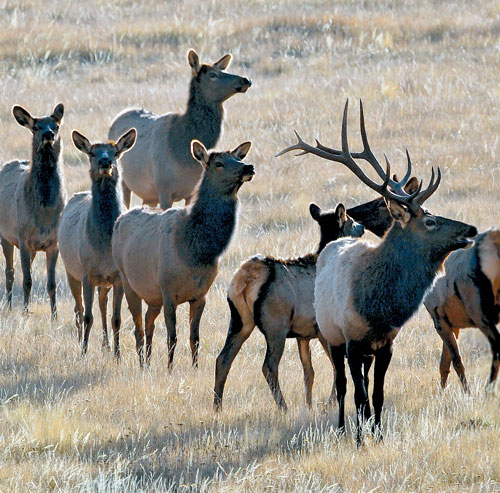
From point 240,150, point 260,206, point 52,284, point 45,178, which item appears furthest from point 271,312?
point 260,206

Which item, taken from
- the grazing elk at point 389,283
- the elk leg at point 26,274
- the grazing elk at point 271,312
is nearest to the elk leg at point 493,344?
the grazing elk at point 271,312

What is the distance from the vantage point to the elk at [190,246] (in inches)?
359

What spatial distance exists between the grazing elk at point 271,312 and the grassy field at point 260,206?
0.85ft

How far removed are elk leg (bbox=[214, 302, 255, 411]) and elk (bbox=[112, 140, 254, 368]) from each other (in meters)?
1.07

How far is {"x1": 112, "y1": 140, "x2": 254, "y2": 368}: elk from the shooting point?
912cm

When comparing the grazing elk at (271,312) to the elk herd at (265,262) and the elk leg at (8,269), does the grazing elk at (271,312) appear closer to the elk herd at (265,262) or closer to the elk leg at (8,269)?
the elk herd at (265,262)

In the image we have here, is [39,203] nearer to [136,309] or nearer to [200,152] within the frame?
[136,309]

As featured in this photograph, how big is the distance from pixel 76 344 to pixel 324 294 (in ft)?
11.1

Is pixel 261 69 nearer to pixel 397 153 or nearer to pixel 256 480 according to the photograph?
pixel 397 153

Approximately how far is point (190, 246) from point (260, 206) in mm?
6174

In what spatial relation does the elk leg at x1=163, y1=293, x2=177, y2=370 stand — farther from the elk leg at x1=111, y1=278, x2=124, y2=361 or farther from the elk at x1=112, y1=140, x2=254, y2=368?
the elk leg at x1=111, y1=278, x2=124, y2=361

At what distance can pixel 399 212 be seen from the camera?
7113mm

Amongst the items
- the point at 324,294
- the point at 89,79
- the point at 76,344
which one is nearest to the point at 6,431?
the point at 324,294

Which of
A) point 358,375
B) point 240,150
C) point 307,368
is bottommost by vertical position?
point 307,368
